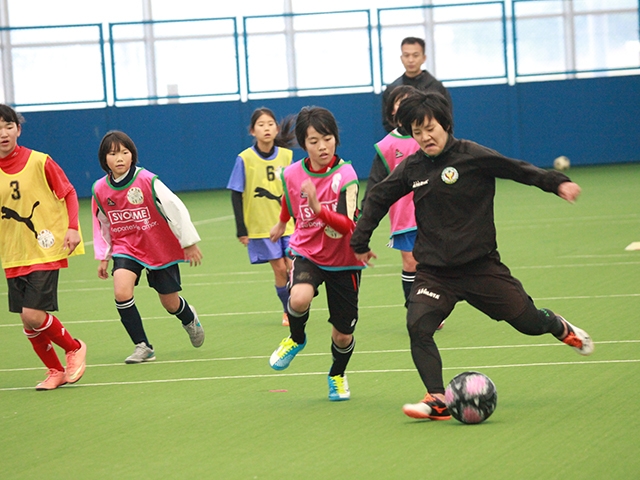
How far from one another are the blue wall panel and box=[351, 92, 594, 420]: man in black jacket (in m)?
19.2

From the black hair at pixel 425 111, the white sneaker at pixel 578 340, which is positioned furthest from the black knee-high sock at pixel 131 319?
the white sneaker at pixel 578 340

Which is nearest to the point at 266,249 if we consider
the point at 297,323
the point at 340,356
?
the point at 297,323

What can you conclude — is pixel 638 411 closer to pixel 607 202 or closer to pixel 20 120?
pixel 20 120

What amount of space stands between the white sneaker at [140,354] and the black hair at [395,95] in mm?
2314

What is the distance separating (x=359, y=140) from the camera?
82.4 feet

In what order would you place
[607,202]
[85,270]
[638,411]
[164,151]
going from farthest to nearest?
[164,151]
[607,202]
[85,270]
[638,411]

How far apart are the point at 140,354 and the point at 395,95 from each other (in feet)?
8.42

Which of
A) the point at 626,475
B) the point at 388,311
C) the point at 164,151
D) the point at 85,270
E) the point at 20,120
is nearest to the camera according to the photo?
the point at 626,475

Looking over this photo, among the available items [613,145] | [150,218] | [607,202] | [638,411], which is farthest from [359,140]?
[638,411]

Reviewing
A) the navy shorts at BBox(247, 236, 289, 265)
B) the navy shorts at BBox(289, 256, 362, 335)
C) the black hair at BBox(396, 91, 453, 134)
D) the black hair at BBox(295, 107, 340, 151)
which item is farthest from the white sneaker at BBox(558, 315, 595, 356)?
the navy shorts at BBox(247, 236, 289, 265)

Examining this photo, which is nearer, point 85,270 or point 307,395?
point 307,395

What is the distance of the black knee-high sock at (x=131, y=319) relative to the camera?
24.2 feet

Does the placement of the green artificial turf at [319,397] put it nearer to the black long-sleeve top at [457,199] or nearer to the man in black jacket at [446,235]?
the man in black jacket at [446,235]

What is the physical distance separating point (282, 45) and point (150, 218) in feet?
62.7
